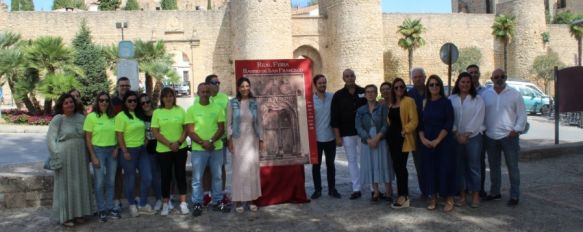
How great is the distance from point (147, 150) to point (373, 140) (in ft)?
8.11

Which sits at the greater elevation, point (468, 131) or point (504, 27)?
point (504, 27)

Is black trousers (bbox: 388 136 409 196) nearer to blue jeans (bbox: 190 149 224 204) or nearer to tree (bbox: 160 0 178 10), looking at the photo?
blue jeans (bbox: 190 149 224 204)

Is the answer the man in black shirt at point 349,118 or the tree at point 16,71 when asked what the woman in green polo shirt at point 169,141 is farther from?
the tree at point 16,71

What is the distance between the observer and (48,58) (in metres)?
19.3

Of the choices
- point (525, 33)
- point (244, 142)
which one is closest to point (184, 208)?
point (244, 142)

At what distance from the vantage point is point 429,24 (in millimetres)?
37438

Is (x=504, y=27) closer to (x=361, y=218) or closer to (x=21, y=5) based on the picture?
(x=361, y=218)

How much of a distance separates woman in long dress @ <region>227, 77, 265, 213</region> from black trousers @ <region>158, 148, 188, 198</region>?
0.55m

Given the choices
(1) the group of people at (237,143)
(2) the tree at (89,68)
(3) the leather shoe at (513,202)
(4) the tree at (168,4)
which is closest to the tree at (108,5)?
(4) the tree at (168,4)

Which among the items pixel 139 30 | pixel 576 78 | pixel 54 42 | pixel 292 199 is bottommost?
pixel 292 199

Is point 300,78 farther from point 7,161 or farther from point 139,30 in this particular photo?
point 139,30

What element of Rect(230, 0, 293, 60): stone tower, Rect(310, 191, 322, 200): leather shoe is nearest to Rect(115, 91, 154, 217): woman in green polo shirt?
Rect(310, 191, 322, 200): leather shoe

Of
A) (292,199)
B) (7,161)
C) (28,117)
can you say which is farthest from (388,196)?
(28,117)

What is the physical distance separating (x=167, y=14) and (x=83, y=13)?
471 cm
